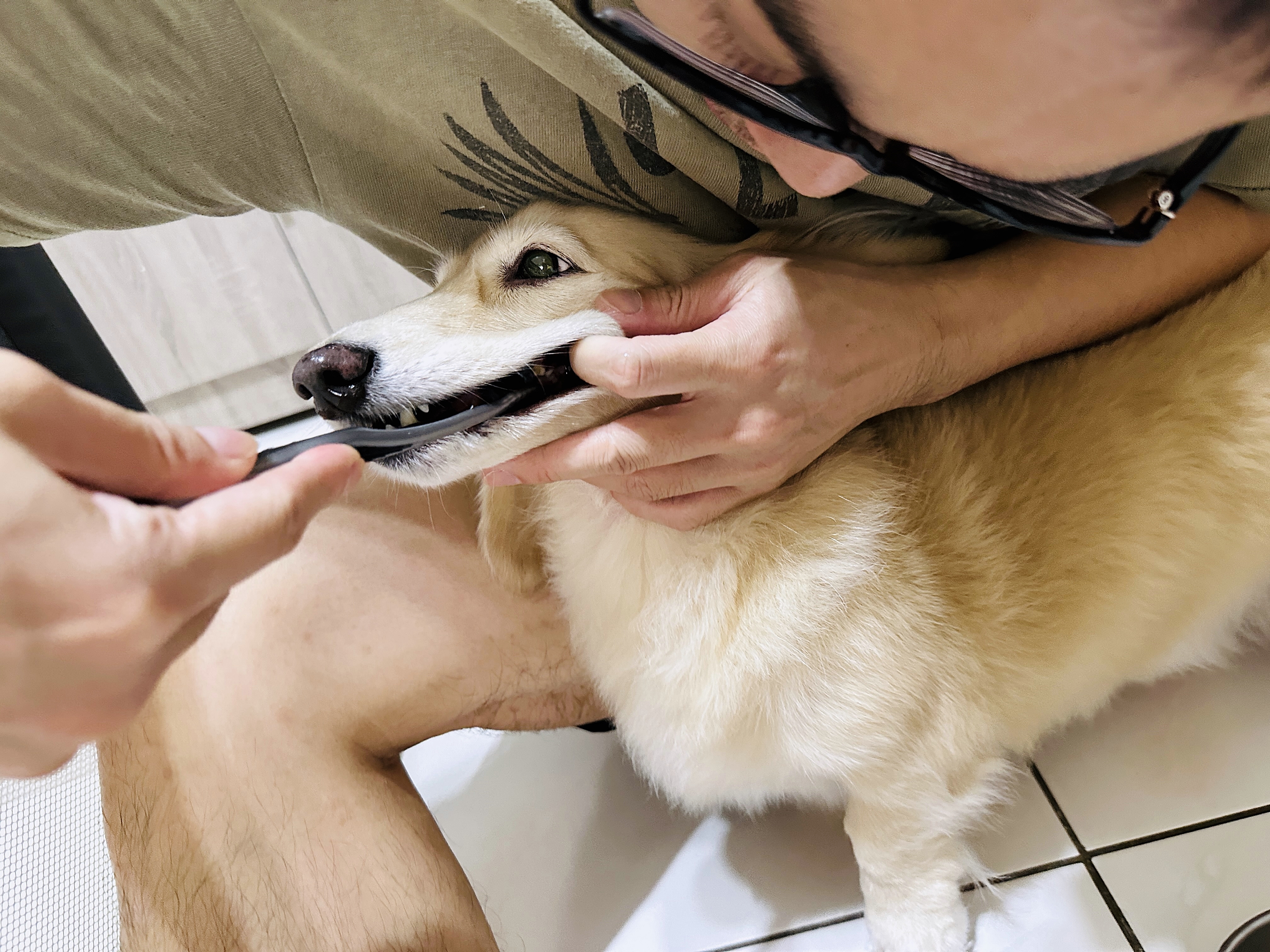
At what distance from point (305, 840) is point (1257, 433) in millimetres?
1156

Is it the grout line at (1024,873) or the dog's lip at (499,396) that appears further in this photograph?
A: the grout line at (1024,873)

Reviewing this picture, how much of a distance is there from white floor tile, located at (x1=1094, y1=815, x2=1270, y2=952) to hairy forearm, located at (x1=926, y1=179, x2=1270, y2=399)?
0.62 metres

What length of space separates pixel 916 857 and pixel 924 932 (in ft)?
0.26

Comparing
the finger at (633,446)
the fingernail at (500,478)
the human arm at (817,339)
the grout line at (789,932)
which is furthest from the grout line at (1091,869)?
the fingernail at (500,478)

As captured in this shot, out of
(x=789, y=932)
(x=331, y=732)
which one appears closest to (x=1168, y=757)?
(x=789, y=932)

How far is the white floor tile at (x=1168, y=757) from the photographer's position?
0.96 metres

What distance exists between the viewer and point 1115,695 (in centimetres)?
108

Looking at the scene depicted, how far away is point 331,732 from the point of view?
0.95m

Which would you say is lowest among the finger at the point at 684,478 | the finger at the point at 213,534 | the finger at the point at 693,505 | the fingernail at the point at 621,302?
the finger at the point at 693,505

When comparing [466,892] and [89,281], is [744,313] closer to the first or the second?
[466,892]

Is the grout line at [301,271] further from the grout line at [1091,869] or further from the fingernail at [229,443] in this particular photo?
the grout line at [1091,869]

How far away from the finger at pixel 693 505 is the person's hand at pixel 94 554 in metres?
0.42

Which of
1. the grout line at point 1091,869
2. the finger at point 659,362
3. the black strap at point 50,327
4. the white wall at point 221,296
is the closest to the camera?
the finger at point 659,362

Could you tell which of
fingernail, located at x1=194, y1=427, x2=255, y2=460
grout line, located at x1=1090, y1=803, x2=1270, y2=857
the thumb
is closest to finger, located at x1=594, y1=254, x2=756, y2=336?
the thumb
